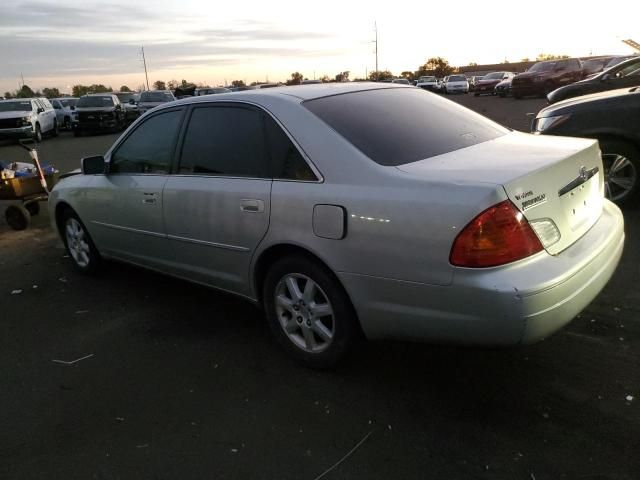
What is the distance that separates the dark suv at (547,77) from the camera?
27.1 meters

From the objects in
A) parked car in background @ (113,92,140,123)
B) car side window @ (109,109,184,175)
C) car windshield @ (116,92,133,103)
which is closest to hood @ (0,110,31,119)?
parked car in background @ (113,92,140,123)

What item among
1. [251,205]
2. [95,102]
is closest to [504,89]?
[95,102]

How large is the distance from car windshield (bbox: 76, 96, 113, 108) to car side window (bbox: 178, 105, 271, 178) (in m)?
22.5

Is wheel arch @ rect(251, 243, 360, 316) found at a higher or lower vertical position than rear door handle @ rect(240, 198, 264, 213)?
lower

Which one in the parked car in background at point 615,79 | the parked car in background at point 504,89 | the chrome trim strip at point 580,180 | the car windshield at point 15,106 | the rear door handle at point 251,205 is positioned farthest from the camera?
the parked car in background at point 504,89

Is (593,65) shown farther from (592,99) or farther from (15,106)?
(15,106)

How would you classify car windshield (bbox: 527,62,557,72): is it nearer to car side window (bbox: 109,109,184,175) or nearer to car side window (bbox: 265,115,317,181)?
car side window (bbox: 109,109,184,175)

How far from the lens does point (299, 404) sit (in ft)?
9.69

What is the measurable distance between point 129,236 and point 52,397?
1.55 meters

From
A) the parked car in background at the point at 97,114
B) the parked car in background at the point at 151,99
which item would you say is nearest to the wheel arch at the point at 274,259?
the parked car in background at the point at 97,114

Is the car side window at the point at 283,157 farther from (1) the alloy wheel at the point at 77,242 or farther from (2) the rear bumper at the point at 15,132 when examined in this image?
(2) the rear bumper at the point at 15,132

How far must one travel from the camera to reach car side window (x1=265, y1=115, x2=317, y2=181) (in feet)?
10.1

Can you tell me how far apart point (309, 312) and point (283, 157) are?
0.91m

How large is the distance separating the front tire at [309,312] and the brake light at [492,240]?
75cm
